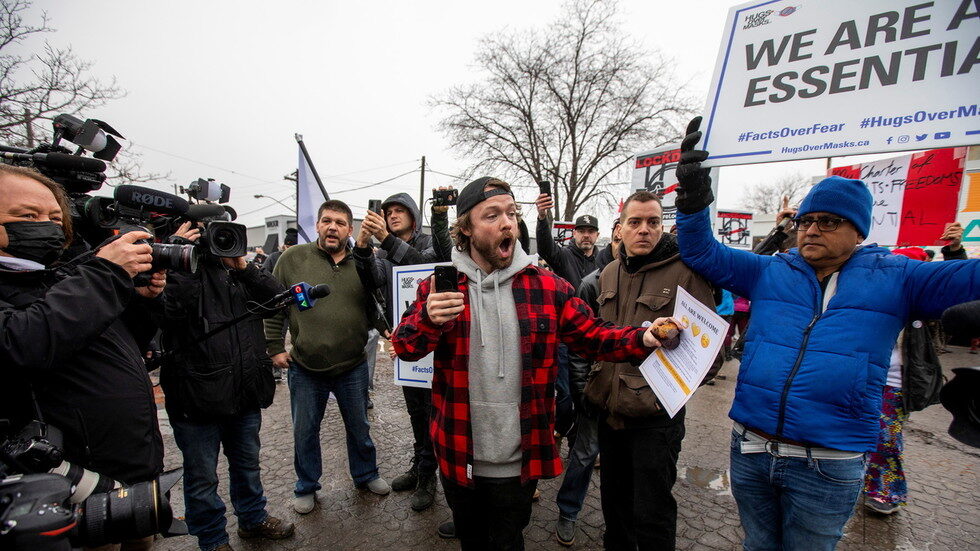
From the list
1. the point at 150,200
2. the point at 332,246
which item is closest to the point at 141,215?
the point at 150,200

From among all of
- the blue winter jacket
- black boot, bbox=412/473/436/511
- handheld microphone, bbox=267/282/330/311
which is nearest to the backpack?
the blue winter jacket

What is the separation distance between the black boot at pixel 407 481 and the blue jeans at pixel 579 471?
1235mm

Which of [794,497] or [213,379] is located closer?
[794,497]

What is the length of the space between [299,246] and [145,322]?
1.21 metres

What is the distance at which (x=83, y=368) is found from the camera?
1606mm

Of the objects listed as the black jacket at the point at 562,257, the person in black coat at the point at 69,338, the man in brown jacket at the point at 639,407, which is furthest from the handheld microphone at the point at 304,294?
the black jacket at the point at 562,257

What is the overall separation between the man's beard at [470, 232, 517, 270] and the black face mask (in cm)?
160

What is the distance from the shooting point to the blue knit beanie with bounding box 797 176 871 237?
165 centimetres

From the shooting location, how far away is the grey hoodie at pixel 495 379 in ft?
5.70

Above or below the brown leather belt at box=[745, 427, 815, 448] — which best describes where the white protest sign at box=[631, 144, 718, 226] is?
above

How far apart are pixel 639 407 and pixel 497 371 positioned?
0.80 m

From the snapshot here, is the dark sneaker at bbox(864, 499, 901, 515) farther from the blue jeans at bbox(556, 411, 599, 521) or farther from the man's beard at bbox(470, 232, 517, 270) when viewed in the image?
the man's beard at bbox(470, 232, 517, 270)

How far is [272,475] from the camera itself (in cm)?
354

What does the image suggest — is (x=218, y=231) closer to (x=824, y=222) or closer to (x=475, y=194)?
(x=475, y=194)
